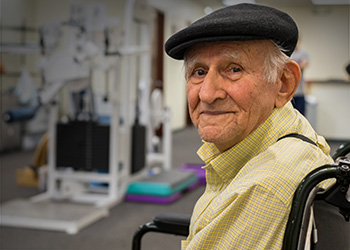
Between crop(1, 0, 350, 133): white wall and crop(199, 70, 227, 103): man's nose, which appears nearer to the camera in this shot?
crop(199, 70, 227, 103): man's nose

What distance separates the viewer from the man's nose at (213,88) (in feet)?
2.65

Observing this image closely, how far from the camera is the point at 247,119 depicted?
2.69 ft

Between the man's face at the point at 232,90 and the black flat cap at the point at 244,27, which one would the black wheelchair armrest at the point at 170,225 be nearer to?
the man's face at the point at 232,90

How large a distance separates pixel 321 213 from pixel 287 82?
0.25 meters

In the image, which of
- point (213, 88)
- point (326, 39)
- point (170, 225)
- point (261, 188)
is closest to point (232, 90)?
point (213, 88)

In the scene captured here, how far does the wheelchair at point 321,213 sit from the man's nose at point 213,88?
0.21 m

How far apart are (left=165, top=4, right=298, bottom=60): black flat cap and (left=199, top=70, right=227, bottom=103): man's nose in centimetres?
7

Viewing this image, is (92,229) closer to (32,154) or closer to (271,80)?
(271,80)

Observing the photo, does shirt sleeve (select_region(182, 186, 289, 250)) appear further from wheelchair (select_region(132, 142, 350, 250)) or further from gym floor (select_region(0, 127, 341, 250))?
gym floor (select_region(0, 127, 341, 250))

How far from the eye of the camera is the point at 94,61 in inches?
139

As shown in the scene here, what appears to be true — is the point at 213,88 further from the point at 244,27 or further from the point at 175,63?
the point at 175,63

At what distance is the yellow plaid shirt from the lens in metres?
0.71

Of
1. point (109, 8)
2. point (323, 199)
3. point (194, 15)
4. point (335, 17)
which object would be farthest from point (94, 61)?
point (194, 15)

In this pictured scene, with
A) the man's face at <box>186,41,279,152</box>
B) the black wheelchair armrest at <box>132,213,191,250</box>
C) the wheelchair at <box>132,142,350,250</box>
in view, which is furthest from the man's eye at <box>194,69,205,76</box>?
the black wheelchair armrest at <box>132,213,191,250</box>
